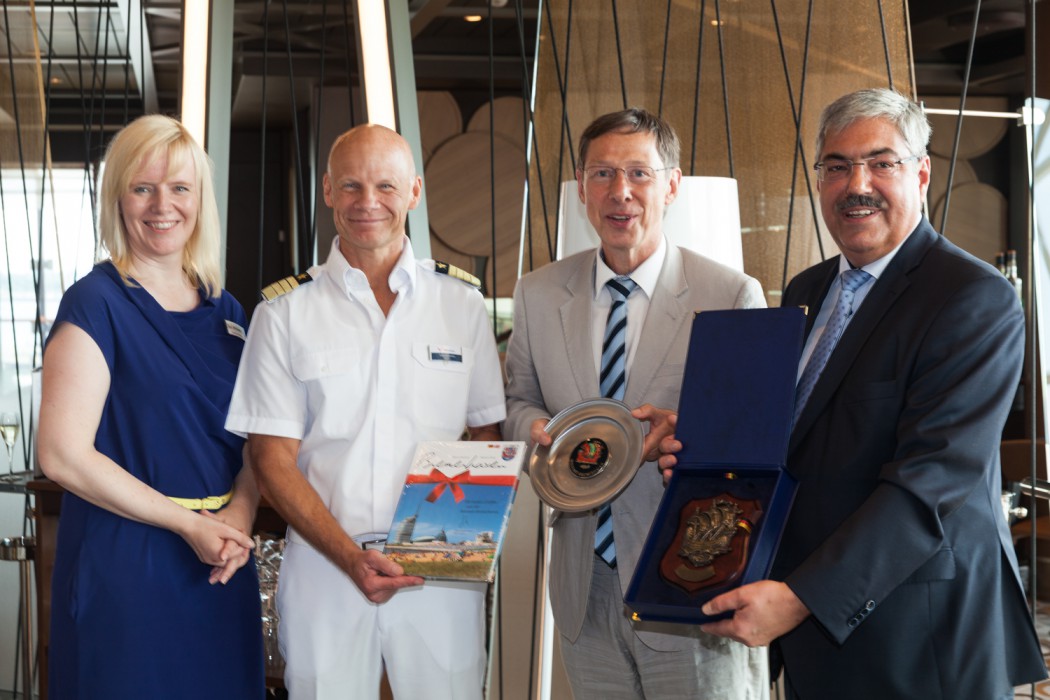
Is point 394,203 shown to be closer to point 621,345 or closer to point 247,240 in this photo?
point 621,345

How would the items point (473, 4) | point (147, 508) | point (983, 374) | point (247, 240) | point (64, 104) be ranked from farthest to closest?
point (247, 240) → point (64, 104) → point (473, 4) → point (147, 508) → point (983, 374)

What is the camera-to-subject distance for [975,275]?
5.11 feet

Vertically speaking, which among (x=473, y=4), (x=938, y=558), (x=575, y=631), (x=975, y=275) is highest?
(x=473, y=4)

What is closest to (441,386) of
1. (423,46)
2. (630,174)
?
(630,174)

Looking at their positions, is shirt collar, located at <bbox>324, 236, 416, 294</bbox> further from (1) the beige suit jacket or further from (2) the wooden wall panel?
(2) the wooden wall panel

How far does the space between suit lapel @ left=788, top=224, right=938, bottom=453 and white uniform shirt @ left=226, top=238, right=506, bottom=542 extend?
684 millimetres

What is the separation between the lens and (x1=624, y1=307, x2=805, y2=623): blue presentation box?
1546mm

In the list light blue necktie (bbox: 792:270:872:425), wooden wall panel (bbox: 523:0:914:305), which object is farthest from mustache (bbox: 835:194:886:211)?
wooden wall panel (bbox: 523:0:914:305)

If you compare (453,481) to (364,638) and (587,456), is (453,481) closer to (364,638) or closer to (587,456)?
(587,456)

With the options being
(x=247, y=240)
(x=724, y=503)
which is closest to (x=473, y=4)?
(x=247, y=240)

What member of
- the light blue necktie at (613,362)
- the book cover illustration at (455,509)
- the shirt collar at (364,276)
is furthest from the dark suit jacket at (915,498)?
the shirt collar at (364,276)

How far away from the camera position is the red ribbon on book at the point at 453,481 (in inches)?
70.7

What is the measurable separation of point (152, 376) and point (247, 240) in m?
10.8

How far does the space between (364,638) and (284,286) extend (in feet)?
2.23
